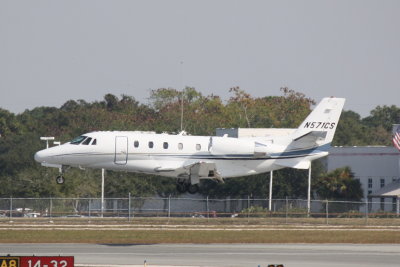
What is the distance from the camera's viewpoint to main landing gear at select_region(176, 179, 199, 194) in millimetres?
54844

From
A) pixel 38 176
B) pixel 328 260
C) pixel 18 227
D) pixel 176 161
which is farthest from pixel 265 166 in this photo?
pixel 38 176

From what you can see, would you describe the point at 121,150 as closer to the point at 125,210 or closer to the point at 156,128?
the point at 125,210

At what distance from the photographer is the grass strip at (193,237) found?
47.2 m

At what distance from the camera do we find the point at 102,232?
50281 mm

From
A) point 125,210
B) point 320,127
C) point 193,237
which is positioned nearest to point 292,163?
point 320,127

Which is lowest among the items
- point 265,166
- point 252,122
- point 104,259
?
point 104,259

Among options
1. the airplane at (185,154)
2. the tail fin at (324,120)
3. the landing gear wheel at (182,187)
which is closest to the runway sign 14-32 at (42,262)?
the airplane at (185,154)

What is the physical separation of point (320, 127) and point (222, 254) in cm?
1911

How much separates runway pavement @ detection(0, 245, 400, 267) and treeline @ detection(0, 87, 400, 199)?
98.9 ft

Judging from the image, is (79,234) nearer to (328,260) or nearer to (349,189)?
(328,260)

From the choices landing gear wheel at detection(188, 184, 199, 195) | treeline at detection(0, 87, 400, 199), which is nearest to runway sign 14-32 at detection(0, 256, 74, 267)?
landing gear wheel at detection(188, 184, 199, 195)

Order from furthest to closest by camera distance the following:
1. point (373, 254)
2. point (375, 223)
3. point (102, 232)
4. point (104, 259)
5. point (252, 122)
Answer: point (252, 122) < point (375, 223) < point (102, 232) < point (373, 254) < point (104, 259)

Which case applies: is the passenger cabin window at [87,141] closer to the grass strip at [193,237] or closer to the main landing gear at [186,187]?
the grass strip at [193,237]

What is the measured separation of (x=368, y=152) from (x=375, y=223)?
2210 centimetres
